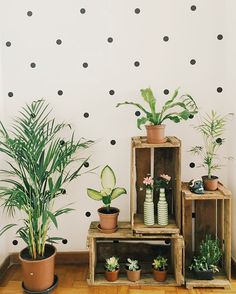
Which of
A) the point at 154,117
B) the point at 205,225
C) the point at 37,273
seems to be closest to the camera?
the point at 37,273

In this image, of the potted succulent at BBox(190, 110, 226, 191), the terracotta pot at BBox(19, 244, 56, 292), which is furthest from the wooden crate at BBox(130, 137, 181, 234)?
the terracotta pot at BBox(19, 244, 56, 292)

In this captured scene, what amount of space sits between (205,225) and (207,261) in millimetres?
286

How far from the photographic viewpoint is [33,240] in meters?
2.41

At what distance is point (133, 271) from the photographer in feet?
8.25

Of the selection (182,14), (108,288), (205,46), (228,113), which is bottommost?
(108,288)

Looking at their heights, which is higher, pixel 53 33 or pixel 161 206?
pixel 53 33

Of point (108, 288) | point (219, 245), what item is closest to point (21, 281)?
point (108, 288)

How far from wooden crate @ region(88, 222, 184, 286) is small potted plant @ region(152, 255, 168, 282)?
0.03 m

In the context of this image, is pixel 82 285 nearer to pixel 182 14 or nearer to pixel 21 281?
pixel 21 281

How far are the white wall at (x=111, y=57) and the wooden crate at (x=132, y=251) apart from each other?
62cm

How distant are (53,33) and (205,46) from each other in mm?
1094

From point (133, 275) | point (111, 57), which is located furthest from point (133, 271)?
point (111, 57)

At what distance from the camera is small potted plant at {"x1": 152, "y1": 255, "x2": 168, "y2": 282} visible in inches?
99.4

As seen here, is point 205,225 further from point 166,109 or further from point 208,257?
point 166,109
